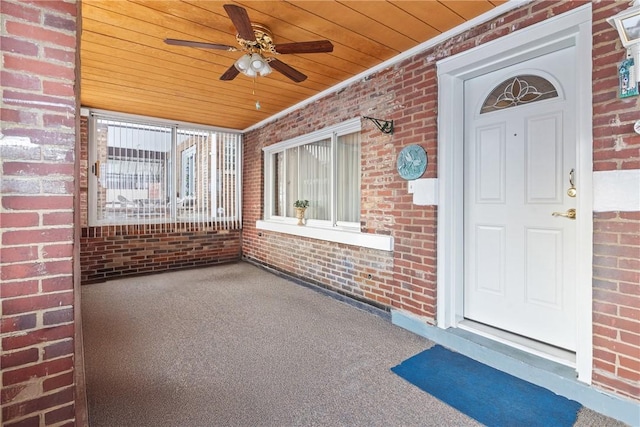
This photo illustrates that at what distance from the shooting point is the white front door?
221cm

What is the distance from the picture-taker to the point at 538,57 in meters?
2.32

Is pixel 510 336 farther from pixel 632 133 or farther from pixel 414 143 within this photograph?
pixel 414 143

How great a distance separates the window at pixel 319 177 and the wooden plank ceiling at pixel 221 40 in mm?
645

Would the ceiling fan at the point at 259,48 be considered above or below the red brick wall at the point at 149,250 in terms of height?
above

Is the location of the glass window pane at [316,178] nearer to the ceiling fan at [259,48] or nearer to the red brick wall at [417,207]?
the red brick wall at [417,207]

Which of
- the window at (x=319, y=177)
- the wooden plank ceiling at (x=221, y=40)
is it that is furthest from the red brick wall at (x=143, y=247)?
the wooden plank ceiling at (x=221, y=40)

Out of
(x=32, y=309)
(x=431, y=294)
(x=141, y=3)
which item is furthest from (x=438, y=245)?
(x=141, y=3)

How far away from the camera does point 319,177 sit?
175 inches

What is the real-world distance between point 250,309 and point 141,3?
2930mm

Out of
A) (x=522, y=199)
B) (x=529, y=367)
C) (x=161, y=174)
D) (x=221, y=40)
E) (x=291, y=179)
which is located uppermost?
(x=221, y=40)

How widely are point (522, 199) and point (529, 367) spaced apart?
1204 mm

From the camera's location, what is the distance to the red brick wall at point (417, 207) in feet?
5.82

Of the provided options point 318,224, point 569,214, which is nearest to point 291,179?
point 318,224

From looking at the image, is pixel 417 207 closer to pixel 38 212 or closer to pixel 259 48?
pixel 259 48
